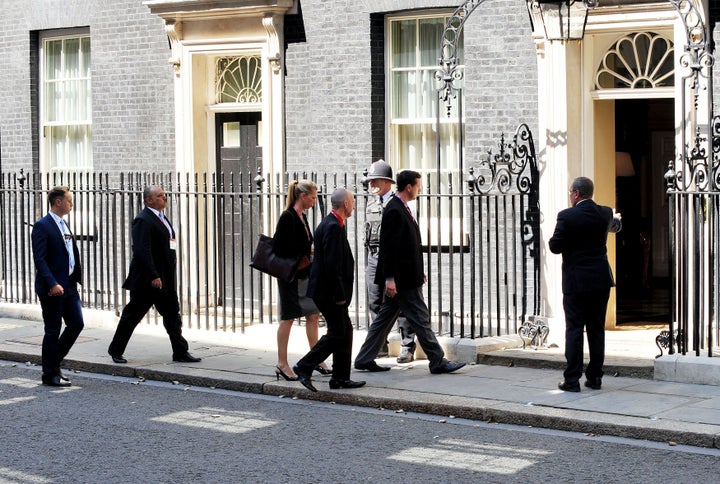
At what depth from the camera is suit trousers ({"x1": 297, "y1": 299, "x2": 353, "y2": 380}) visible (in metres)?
10.4

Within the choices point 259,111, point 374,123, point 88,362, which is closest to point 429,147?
point 374,123

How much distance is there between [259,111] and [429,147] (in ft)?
8.06

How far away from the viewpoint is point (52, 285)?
11133mm

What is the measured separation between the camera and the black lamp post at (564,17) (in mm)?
11883

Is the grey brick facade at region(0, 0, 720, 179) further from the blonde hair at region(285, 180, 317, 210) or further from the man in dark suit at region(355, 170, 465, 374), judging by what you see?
the blonde hair at region(285, 180, 317, 210)

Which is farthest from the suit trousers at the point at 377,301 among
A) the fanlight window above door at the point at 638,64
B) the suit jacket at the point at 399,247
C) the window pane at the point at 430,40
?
the window pane at the point at 430,40

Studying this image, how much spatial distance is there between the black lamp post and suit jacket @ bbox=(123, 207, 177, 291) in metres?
4.13

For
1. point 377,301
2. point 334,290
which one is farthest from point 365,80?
point 334,290

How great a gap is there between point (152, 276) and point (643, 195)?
791cm

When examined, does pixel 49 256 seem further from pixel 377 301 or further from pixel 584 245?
pixel 584 245

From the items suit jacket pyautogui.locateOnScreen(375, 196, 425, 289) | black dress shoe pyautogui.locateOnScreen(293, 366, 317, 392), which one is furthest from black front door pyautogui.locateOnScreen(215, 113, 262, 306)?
black dress shoe pyautogui.locateOnScreen(293, 366, 317, 392)

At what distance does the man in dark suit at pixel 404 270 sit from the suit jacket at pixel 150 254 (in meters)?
2.22

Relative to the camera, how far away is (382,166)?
11562 millimetres

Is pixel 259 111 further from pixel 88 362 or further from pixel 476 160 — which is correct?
pixel 88 362
